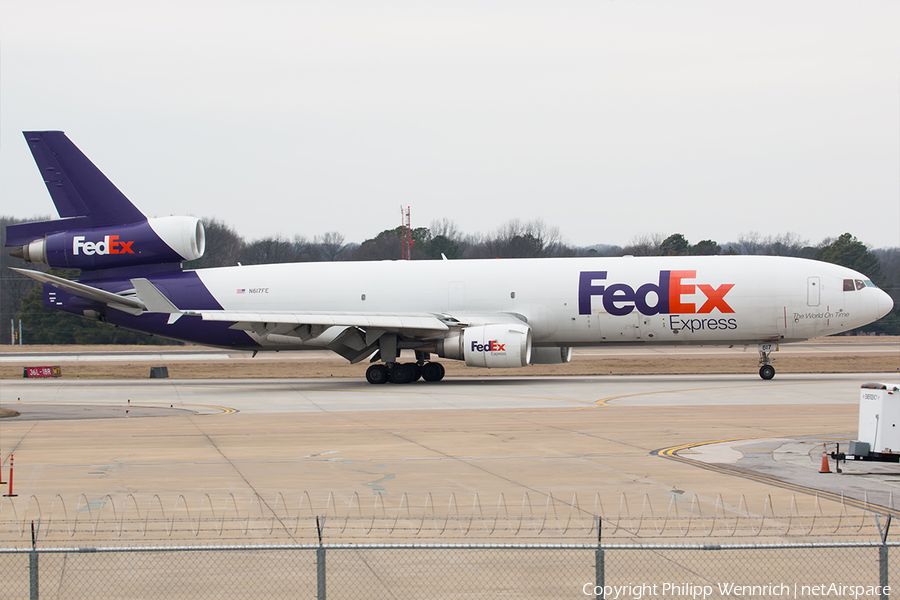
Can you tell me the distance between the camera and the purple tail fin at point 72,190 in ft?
124

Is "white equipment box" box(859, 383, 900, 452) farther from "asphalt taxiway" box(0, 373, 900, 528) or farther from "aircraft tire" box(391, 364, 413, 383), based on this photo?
"aircraft tire" box(391, 364, 413, 383)

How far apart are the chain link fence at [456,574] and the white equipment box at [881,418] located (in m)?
7.47

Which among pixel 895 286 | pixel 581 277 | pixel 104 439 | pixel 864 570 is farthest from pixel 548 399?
pixel 895 286

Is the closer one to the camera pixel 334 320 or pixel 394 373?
pixel 334 320

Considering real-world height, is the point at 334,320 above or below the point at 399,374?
above

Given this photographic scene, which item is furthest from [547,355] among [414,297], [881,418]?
[881,418]

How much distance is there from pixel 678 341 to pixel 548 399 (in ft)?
29.1

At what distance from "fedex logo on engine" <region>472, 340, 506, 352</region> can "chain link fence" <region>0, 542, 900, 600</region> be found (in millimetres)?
23943

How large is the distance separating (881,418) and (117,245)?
1239 inches

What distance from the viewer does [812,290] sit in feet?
116

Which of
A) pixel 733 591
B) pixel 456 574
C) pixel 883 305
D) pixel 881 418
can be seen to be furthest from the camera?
pixel 883 305

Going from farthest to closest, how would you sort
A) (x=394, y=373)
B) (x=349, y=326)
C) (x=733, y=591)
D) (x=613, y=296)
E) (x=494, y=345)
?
(x=394, y=373), (x=613, y=296), (x=349, y=326), (x=494, y=345), (x=733, y=591)

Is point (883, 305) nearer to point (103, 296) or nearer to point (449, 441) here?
point (449, 441)

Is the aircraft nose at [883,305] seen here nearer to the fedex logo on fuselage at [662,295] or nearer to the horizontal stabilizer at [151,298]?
the fedex logo on fuselage at [662,295]
